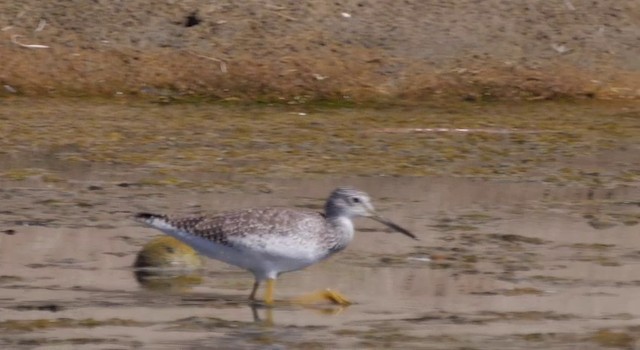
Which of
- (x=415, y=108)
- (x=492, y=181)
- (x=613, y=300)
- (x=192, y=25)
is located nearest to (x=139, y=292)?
(x=613, y=300)

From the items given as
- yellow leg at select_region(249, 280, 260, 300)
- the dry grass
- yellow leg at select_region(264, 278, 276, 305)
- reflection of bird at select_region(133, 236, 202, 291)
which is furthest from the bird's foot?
the dry grass

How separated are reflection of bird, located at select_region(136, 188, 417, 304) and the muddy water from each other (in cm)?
24

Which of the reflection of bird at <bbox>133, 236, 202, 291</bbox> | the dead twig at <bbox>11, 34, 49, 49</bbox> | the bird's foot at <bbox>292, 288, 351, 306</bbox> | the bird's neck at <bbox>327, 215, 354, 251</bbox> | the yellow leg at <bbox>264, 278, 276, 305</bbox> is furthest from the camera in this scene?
the dead twig at <bbox>11, 34, 49, 49</bbox>

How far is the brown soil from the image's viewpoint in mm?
19000

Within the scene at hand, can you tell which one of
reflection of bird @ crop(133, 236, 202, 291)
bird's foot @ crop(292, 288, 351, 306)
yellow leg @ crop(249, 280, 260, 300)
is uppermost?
bird's foot @ crop(292, 288, 351, 306)

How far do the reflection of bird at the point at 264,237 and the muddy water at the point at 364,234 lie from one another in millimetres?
238

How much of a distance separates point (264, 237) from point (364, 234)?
2295mm

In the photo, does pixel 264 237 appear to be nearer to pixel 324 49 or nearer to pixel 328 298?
pixel 328 298

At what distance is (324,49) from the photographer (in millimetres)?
19609

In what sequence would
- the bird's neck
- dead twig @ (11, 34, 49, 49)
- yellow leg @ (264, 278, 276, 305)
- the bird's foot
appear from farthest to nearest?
1. dead twig @ (11, 34, 49, 49)
2. the bird's neck
3. yellow leg @ (264, 278, 276, 305)
4. the bird's foot

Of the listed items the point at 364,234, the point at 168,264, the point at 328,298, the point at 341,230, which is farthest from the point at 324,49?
the point at 328,298

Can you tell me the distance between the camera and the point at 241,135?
54.4 ft

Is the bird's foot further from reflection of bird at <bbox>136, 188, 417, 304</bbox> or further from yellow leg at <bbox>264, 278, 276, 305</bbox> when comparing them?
yellow leg at <bbox>264, 278, 276, 305</bbox>

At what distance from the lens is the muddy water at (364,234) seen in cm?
938
